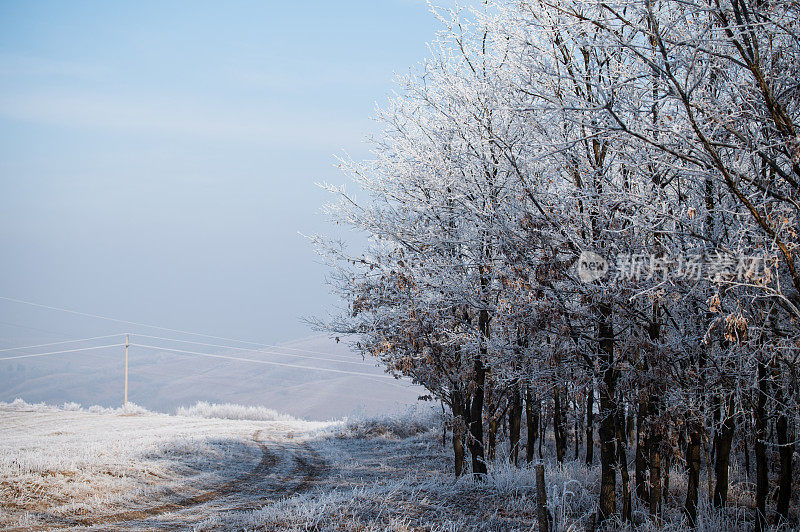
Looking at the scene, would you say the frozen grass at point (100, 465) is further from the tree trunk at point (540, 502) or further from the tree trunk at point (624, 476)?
the tree trunk at point (624, 476)

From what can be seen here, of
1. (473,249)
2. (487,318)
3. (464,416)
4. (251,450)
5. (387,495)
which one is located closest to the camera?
(387,495)

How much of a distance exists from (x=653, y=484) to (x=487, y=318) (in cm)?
420

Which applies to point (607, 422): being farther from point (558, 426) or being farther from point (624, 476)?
point (558, 426)

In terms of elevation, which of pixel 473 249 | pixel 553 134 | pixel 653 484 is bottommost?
pixel 653 484

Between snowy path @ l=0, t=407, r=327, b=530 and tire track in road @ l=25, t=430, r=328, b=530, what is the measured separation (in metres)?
0.02

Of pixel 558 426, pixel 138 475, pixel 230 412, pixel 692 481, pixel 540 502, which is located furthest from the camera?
pixel 230 412

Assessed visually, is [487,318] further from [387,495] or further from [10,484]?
[10,484]

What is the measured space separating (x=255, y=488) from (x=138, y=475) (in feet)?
7.90

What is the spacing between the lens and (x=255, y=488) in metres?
11.9

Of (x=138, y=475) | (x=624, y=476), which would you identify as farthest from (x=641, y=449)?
(x=138, y=475)

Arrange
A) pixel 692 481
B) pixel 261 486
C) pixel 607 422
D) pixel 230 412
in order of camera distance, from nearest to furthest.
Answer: pixel 607 422, pixel 692 481, pixel 261 486, pixel 230 412

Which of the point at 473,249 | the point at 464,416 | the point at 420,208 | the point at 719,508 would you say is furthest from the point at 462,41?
the point at 719,508

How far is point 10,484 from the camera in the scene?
30.4 ft

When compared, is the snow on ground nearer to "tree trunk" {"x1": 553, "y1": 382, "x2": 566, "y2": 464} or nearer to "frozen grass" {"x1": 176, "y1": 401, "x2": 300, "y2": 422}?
"tree trunk" {"x1": 553, "y1": 382, "x2": 566, "y2": 464}
